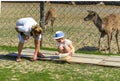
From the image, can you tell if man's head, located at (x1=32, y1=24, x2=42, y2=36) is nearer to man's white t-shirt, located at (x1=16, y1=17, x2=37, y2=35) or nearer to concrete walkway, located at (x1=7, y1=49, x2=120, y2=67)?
man's white t-shirt, located at (x1=16, y1=17, x2=37, y2=35)

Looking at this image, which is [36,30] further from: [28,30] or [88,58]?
[88,58]

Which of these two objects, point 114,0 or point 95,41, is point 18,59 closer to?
point 114,0

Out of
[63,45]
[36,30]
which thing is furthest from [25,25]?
[63,45]

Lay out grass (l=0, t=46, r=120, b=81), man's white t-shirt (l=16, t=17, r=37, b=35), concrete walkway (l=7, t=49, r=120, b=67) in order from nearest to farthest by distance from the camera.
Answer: grass (l=0, t=46, r=120, b=81)
concrete walkway (l=7, t=49, r=120, b=67)
man's white t-shirt (l=16, t=17, r=37, b=35)

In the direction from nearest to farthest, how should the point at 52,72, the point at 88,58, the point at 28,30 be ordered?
1. the point at 52,72
2. the point at 28,30
3. the point at 88,58

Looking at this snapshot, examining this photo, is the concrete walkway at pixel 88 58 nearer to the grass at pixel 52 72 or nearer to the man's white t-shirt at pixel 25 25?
the grass at pixel 52 72

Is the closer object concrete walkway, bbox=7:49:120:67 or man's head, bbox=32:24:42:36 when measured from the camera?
concrete walkway, bbox=7:49:120:67

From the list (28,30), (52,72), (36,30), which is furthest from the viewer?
(28,30)

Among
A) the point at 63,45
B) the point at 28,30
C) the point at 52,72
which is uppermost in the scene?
the point at 28,30

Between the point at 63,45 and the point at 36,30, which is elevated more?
the point at 36,30

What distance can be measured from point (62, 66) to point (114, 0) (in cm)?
247

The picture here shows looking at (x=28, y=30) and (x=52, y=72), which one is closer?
(x=52, y=72)

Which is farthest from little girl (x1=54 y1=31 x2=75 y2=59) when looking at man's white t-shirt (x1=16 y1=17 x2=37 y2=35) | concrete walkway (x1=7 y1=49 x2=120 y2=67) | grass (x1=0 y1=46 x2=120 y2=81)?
man's white t-shirt (x1=16 y1=17 x2=37 y2=35)

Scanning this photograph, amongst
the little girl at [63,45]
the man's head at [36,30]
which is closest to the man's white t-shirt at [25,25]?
the man's head at [36,30]
